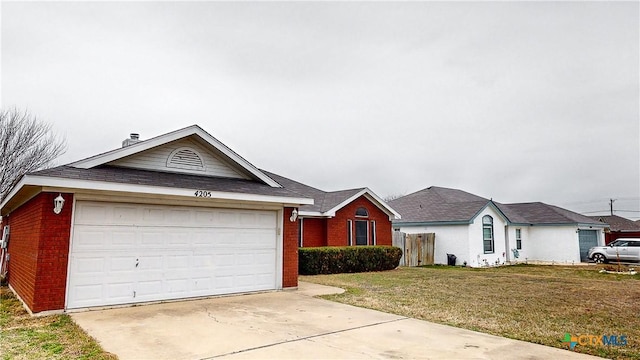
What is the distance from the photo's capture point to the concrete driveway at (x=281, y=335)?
5293 mm

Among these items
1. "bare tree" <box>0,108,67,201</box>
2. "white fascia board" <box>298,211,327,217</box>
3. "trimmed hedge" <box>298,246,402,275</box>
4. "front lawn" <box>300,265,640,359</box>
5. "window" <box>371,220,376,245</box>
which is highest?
"bare tree" <box>0,108,67,201</box>

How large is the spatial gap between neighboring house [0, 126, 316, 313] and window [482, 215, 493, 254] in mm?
16009

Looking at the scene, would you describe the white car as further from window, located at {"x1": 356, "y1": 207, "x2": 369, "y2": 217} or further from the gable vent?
the gable vent

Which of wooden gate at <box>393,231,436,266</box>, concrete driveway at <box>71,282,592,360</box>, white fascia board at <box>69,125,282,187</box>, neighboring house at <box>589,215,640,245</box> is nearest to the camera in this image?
concrete driveway at <box>71,282,592,360</box>

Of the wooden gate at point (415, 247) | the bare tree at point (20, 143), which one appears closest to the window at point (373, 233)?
the wooden gate at point (415, 247)

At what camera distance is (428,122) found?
22875 millimetres

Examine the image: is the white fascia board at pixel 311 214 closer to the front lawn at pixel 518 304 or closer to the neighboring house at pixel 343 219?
the neighboring house at pixel 343 219

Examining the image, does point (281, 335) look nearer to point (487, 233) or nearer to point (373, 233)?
point (373, 233)

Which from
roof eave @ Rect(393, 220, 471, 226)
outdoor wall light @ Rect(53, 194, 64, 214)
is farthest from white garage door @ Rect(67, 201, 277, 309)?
roof eave @ Rect(393, 220, 471, 226)

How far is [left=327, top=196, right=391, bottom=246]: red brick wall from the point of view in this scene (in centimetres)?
1919

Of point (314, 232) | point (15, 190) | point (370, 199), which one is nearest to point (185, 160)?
point (15, 190)

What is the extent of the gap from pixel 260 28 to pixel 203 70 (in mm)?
3852

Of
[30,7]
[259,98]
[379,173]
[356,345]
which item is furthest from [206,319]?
[379,173]

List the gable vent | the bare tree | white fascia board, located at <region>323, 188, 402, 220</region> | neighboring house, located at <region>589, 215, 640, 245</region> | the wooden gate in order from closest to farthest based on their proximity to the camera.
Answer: the gable vent → white fascia board, located at <region>323, 188, 402, 220</region> → the wooden gate → the bare tree → neighboring house, located at <region>589, 215, 640, 245</region>
